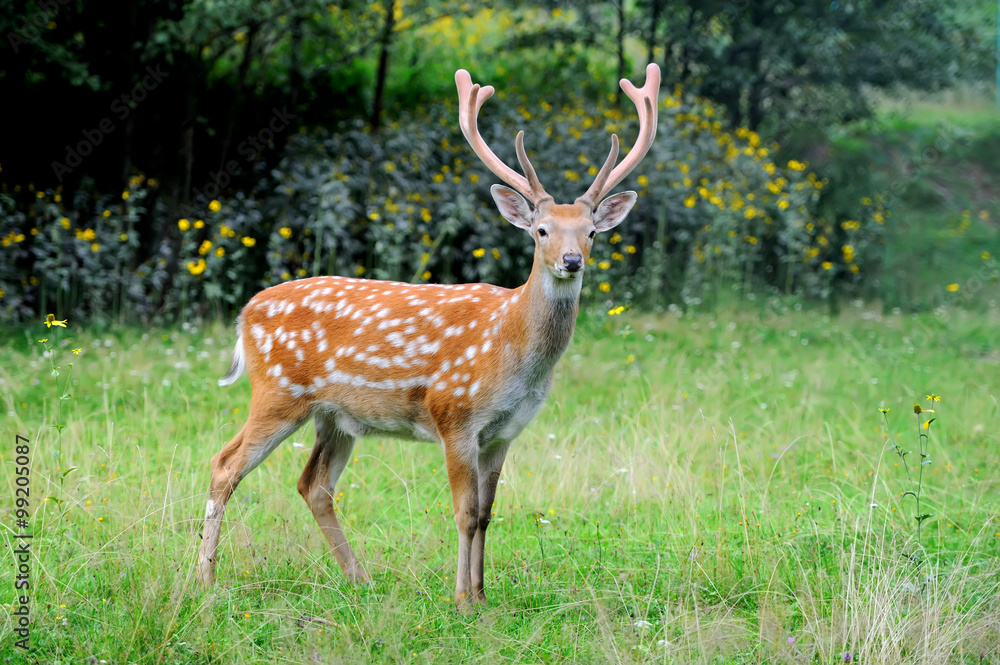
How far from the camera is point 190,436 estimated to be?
18.3 ft

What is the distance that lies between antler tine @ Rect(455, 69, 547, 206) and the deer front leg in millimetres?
1043

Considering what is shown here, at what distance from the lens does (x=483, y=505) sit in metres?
4.16

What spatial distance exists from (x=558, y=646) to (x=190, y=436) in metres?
2.83

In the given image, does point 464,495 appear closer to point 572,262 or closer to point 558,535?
point 558,535

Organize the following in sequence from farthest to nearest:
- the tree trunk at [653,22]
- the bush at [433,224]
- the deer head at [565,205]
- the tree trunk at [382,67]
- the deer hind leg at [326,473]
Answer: the tree trunk at [653,22] → the tree trunk at [382,67] → the bush at [433,224] → the deer hind leg at [326,473] → the deer head at [565,205]

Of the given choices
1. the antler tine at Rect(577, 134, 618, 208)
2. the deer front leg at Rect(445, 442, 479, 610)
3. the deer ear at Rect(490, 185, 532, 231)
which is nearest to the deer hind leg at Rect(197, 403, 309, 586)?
the deer front leg at Rect(445, 442, 479, 610)

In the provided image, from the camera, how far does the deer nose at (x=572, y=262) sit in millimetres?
3744

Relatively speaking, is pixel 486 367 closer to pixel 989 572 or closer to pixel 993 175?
pixel 989 572

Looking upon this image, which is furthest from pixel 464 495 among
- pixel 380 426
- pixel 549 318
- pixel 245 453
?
pixel 245 453

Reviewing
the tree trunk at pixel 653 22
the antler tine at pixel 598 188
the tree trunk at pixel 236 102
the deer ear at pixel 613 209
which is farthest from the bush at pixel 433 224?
the antler tine at pixel 598 188

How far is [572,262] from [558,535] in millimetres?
1439

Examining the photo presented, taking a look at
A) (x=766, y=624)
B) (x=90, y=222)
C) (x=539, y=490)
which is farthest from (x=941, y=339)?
(x=90, y=222)

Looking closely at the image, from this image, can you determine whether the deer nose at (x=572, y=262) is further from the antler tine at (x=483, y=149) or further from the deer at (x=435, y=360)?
the antler tine at (x=483, y=149)

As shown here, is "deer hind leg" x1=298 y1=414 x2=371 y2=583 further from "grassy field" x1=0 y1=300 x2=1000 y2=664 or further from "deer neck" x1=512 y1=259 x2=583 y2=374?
"deer neck" x1=512 y1=259 x2=583 y2=374
